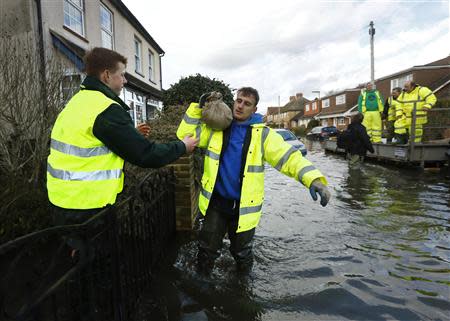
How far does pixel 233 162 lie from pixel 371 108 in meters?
8.94

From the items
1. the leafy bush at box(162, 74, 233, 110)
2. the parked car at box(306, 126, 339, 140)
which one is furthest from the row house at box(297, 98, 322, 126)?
the leafy bush at box(162, 74, 233, 110)

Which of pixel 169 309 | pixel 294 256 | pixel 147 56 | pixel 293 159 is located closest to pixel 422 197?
pixel 294 256

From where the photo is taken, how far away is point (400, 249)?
3832 millimetres

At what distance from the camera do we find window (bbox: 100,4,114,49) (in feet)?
41.9

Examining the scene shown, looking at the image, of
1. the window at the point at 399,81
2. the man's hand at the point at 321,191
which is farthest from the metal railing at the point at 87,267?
the window at the point at 399,81

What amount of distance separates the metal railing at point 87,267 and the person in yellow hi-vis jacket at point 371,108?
356 inches

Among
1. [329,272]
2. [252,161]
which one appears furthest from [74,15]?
[329,272]

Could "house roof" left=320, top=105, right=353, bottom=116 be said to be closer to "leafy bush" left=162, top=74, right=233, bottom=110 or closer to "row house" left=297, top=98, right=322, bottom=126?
"row house" left=297, top=98, right=322, bottom=126

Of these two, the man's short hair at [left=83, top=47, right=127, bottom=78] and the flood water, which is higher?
the man's short hair at [left=83, top=47, right=127, bottom=78]

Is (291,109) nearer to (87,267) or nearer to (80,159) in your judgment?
(80,159)

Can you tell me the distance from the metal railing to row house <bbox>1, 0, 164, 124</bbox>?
3553 mm

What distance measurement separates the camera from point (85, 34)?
437 inches

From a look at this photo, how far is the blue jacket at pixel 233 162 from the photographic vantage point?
3014 millimetres

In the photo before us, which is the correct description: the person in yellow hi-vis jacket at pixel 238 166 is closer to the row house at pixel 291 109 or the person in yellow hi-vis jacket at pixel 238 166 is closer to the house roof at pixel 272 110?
the row house at pixel 291 109
